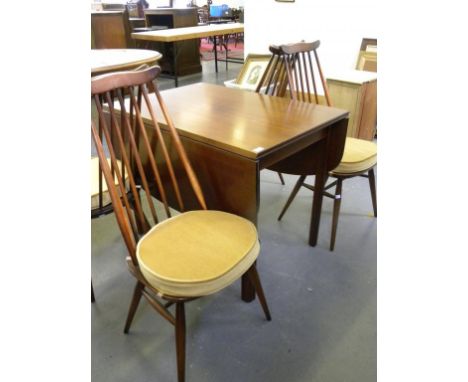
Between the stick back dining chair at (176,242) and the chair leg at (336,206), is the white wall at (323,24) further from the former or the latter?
the stick back dining chair at (176,242)

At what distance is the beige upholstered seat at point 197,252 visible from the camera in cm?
100

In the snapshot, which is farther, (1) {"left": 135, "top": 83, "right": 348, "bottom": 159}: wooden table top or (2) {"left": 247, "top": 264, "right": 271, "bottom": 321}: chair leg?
(2) {"left": 247, "top": 264, "right": 271, "bottom": 321}: chair leg

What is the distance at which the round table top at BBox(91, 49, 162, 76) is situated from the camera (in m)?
2.50

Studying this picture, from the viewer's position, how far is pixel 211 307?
154 centimetres

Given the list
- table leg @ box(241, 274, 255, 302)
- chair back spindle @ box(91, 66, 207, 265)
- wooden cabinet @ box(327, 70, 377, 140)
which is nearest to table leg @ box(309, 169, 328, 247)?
table leg @ box(241, 274, 255, 302)

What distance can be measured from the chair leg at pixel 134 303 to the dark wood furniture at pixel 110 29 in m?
4.73

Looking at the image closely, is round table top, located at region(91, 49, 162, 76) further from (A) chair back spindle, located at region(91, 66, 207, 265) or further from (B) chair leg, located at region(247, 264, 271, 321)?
(B) chair leg, located at region(247, 264, 271, 321)

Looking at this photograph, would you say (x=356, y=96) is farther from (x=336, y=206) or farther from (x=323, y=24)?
(x=336, y=206)

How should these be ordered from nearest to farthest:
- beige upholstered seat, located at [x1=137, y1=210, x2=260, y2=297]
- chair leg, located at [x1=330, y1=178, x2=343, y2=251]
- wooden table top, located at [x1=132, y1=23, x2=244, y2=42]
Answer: beige upholstered seat, located at [x1=137, y1=210, x2=260, y2=297] → chair leg, located at [x1=330, y1=178, x2=343, y2=251] → wooden table top, located at [x1=132, y1=23, x2=244, y2=42]

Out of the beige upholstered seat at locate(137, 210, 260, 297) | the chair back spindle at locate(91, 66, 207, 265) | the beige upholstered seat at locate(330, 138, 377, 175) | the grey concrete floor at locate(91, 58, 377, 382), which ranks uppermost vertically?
the chair back spindle at locate(91, 66, 207, 265)
